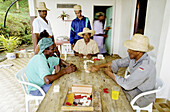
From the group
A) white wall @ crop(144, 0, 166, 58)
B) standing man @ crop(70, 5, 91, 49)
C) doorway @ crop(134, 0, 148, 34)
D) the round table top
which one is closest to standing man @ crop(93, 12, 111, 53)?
doorway @ crop(134, 0, 148, 34)

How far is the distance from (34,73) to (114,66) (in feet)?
3.49

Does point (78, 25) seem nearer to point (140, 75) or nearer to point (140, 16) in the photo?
point (140, 16)

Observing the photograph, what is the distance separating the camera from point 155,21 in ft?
7.60

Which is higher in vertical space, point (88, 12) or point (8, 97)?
point (88, 12)

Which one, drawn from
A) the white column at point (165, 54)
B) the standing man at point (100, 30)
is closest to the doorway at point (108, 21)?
the standing man at point (100, 30)

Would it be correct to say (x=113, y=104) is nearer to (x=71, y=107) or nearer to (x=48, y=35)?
(x=71, y=107)

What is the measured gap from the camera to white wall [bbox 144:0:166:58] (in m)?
2.17

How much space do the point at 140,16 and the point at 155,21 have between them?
1.01 meters

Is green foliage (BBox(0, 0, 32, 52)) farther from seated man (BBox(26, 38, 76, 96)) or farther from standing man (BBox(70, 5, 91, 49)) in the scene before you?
seated man (BBox(26, 38, 76, 96))

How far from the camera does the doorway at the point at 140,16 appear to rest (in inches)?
119

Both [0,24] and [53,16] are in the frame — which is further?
[0,24]

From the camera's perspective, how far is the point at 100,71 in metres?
1.66

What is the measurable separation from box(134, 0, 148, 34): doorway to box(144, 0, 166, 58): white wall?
1.57 ft

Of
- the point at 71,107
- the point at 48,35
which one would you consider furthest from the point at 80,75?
the point at 48,35
